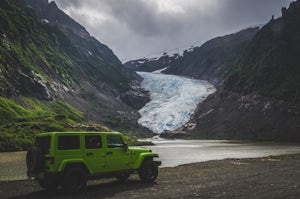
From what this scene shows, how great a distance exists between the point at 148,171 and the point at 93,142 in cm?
534

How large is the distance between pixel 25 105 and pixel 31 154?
14690cm

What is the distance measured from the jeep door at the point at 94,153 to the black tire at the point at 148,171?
3.69 m

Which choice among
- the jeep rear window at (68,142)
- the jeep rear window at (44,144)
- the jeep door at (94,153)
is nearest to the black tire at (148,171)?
the jeep door at (94,153)

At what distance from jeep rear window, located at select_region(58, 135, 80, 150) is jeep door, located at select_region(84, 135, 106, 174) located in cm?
66

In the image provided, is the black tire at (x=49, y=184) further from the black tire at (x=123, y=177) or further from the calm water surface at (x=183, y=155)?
the calm water surface at (x=183, y=155)

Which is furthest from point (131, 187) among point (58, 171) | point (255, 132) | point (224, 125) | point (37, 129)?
point (224, 125)

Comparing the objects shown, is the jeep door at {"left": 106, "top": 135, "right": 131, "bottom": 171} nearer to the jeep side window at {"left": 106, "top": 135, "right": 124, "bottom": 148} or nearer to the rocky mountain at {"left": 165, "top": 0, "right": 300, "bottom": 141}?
the jeep side window at {"left": 106, "top": 135, "right": 124, "bottom": 148}

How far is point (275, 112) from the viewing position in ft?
515

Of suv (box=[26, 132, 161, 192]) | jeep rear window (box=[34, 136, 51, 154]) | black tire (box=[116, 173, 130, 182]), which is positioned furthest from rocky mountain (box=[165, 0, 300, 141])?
jeep rear window (box=[34, 136, 51, 154])

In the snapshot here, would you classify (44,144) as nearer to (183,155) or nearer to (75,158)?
(75,158)

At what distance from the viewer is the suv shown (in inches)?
888

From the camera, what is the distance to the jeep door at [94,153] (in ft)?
79.0

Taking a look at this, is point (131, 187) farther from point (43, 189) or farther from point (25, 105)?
point (25, 105)

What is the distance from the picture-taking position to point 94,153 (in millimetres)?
24469
